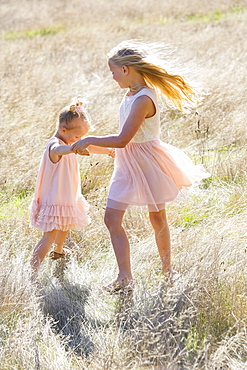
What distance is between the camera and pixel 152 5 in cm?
1873

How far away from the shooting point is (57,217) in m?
3.85

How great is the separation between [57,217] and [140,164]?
0.68 metres

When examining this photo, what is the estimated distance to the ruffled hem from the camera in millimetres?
3826

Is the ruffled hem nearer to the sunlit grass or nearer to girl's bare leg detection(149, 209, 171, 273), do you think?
girl's bare leg detection(149, 209, 171, 273)

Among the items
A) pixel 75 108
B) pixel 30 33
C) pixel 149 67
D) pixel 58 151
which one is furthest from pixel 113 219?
pixel 30 33

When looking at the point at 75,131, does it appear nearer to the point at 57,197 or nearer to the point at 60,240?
the point at 57,197

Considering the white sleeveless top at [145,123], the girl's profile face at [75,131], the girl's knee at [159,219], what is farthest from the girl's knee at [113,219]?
the girl's profile face at [75,131]

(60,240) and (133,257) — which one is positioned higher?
(60,240)

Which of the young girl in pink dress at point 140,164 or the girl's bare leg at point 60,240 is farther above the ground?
the young girl in pink dress at point 140,164

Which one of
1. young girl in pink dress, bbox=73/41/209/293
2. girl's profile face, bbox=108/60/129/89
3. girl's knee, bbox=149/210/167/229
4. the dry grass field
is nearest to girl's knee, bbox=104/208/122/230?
young girl in pink dress, bbox=73/41/209/293

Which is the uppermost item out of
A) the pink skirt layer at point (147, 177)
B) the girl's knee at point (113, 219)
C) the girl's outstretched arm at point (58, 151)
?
the girl's outstretched arm at point (58, 151)

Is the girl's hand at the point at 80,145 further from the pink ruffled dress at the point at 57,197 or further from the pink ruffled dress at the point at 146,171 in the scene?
the pink ruffled dress at the point at 57,197

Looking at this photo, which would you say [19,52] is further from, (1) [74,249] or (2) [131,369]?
(2) [131,369]

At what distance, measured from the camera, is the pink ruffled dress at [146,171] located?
353 centimetres
